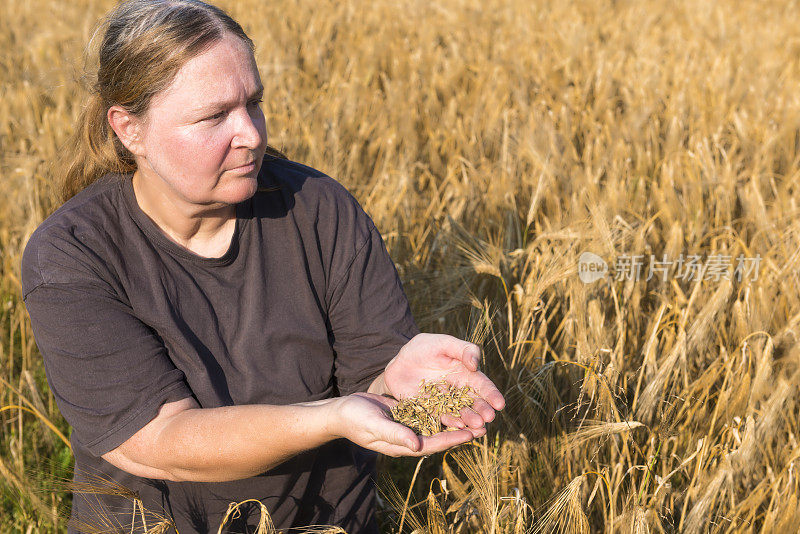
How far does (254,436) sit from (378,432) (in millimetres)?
197

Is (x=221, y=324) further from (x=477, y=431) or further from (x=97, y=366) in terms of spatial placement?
(x=477, y=431)

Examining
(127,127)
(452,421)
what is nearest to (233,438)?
(452,421)

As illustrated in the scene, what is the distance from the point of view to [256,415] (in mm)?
1166

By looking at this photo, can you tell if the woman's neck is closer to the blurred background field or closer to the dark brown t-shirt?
the dark brown t-shirt

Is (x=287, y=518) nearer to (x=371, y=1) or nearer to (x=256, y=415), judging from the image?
(x=256, y=415)

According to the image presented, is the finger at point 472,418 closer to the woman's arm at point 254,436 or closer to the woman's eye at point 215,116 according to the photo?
the woman's arm at point 254,436

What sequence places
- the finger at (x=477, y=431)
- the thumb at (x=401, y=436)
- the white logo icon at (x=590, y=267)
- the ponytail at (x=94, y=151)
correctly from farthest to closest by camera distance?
the white logo icon at (x=590, y=267), the ponytail at (x=94, y=151), the finger at (x=477, y=431), the thumb at (x=401, y=436)

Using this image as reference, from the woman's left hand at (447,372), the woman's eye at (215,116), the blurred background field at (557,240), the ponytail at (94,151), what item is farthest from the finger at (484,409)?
the ponytail at (94,151)

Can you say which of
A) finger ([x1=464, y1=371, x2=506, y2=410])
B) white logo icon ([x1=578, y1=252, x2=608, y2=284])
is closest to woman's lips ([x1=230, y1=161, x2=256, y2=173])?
finger ([x1=464, y1=371, x2=506, y2=410])

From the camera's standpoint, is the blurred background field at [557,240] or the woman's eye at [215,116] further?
the blurred background field at [557,240]

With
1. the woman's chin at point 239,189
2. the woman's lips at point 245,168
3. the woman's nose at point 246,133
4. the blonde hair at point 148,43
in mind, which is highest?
the blonde hair at point 148,43

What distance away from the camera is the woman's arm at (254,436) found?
112 centimetres

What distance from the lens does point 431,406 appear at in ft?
4.20

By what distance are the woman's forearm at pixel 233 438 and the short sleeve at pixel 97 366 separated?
4 cm
